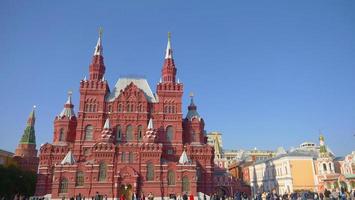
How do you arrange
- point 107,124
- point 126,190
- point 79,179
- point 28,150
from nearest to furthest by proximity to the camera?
point 126,190, point 79,179, point 107,124, point 28,150

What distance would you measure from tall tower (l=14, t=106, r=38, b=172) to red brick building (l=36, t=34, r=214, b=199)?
1533 inches

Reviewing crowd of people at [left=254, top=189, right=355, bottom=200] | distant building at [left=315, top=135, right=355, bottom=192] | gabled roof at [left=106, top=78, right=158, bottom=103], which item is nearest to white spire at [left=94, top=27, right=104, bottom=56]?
gabled roof at [left=106, top=78, right=158, bottom=103]

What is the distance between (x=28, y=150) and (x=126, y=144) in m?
51.1

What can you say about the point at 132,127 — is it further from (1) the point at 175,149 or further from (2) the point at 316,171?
(2) the point at 316,171

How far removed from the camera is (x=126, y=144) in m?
50.3

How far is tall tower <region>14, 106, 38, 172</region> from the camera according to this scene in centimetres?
8569

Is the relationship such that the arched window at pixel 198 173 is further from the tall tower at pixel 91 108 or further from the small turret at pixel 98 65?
the small turret at pixel 98 65

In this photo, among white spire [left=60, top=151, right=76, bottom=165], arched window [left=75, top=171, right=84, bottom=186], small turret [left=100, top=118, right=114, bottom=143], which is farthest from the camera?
small turret [left=100, top=118, right=114, bottom=143]

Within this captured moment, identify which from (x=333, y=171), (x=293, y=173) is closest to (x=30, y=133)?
(x=293, y=173)

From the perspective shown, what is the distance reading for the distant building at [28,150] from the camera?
281 feet

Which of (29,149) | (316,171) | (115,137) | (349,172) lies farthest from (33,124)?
(349,172)

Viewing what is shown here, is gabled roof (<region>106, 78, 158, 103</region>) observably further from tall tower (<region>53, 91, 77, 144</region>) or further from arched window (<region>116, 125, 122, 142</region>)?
tall tower (<region>53, 91, 77, 144</region>)

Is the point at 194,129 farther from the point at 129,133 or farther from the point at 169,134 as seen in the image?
the point at 129,133

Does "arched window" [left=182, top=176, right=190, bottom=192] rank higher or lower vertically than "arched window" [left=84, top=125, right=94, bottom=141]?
lower
